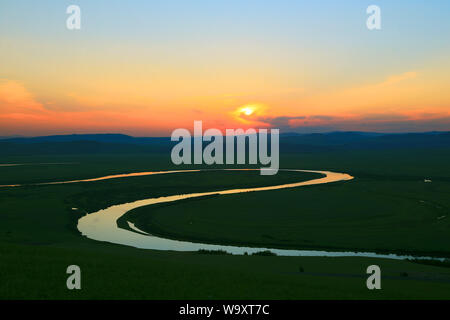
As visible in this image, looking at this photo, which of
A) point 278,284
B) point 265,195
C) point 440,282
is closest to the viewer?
point 278,284

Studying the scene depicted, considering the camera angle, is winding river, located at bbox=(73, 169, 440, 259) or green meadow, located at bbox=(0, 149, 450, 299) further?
winding river, located at bbox=(73, 169, 440, 259)

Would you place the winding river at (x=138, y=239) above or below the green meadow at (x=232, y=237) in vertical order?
below

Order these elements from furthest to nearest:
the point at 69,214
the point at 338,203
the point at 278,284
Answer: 1. the point at 338,203
2. the point at 69,214
3. the point at 278,284

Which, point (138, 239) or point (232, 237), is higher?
point (232, 237)

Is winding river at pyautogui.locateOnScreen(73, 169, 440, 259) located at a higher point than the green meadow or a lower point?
lower

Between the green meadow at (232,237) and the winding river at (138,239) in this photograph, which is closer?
the green meadow at (232,237)

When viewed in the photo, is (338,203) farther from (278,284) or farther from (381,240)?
(278,284)
